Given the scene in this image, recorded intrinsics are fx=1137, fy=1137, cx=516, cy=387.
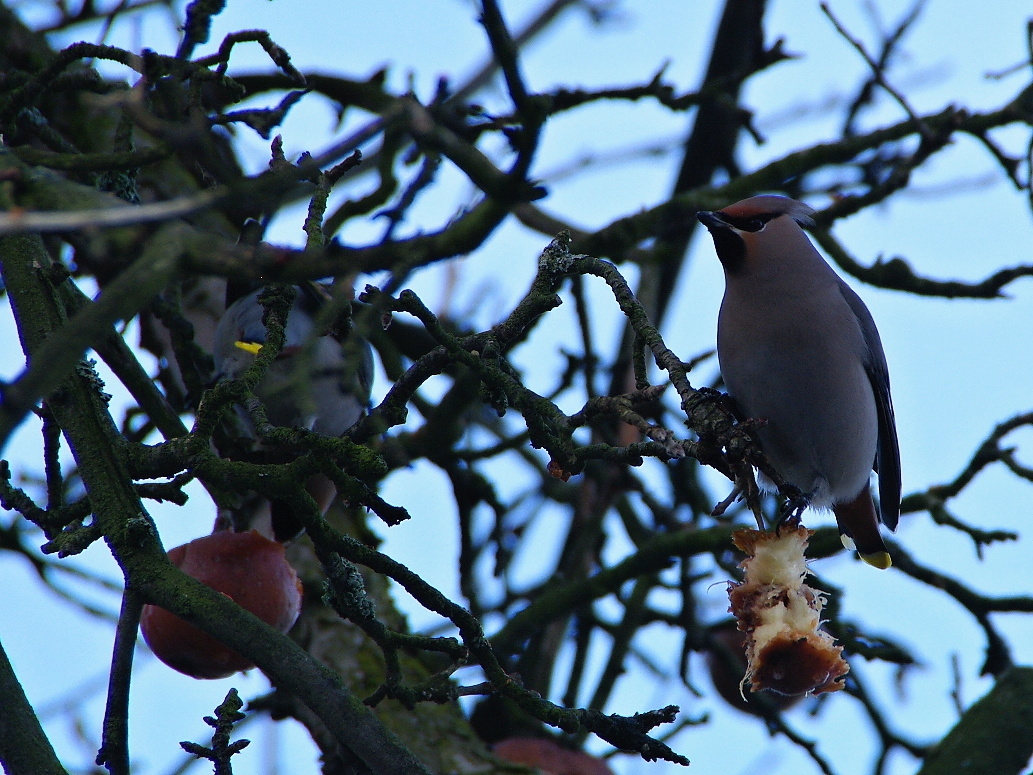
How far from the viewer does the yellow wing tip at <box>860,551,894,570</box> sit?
374 centimetres

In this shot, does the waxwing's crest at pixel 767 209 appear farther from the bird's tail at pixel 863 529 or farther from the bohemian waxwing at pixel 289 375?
the bohemian waxwing at pixel 289 375

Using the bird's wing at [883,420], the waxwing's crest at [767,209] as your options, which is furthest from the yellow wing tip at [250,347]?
the bird's wing at [883,420]

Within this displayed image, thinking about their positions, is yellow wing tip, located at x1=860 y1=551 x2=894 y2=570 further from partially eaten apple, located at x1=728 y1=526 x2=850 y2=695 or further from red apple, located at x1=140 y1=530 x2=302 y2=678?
red apple, located at x1=140 y1=530 x2=302 y2=678

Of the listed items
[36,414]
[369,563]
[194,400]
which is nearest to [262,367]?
[369,563]

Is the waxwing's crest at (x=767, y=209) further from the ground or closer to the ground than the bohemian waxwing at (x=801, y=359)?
further from the ground

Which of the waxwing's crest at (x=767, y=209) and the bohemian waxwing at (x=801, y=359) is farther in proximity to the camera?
the waxwing's crest at (x=767, y=209)

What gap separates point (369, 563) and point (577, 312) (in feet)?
6.04

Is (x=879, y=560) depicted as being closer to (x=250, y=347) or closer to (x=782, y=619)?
(x=782, y=619)

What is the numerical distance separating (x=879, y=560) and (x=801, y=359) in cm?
87

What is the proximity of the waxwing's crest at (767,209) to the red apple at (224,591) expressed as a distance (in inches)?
69.9

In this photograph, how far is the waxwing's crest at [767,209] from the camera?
3.62 m

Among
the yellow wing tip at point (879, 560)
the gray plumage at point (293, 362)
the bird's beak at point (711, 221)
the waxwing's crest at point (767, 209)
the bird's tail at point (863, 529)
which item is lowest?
the yellow wing tip at point (879, 560)

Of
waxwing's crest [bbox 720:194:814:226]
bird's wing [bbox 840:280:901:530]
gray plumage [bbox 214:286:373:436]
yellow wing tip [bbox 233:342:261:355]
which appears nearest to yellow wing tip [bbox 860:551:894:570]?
bird's wing [bbox 840:280:901:530]

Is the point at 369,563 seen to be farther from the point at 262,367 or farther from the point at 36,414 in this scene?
the point at 36,414
